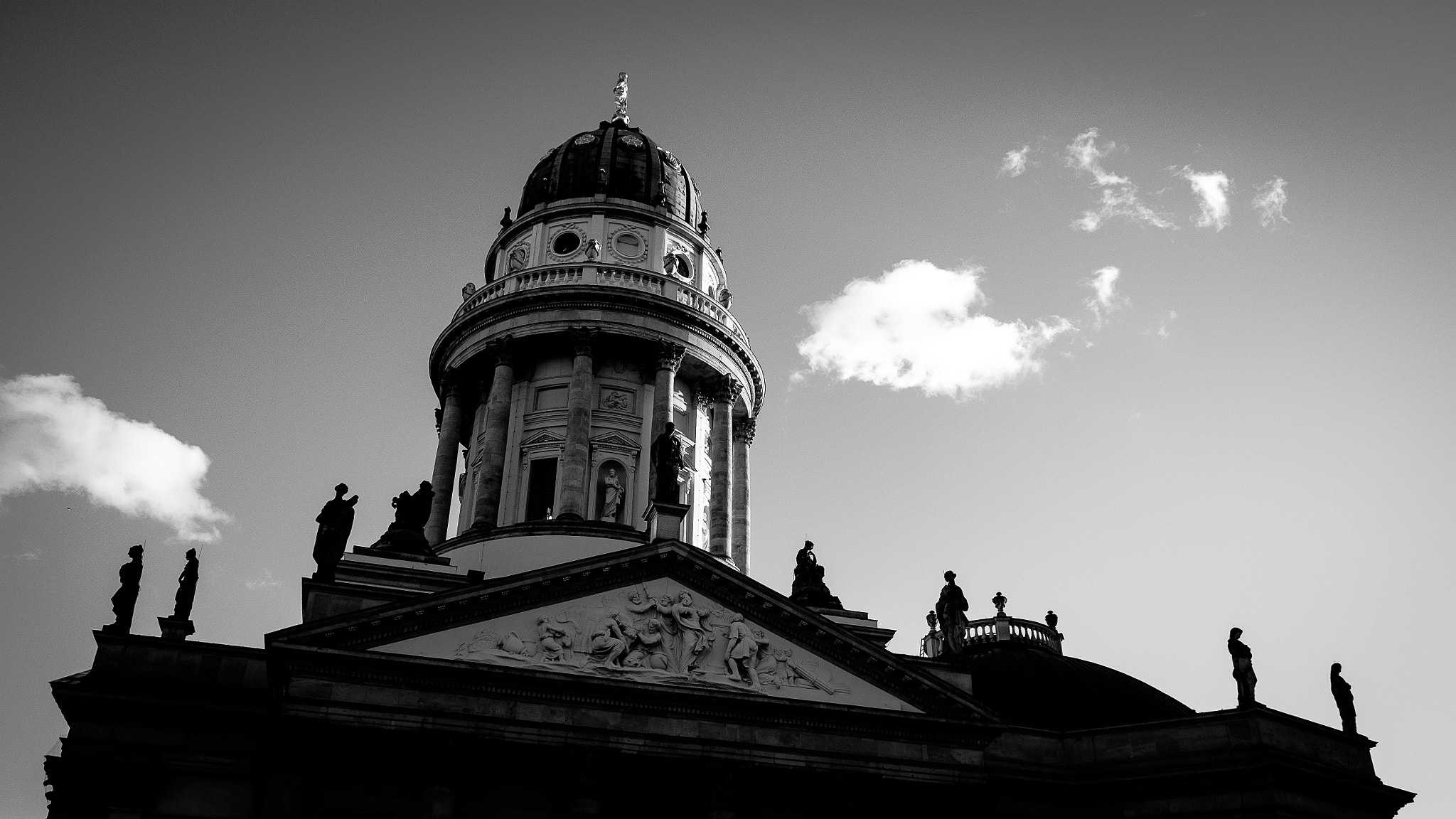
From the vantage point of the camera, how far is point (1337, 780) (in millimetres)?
32812

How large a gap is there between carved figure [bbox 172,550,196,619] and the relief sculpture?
25.4 ft

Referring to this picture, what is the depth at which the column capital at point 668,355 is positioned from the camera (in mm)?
43438

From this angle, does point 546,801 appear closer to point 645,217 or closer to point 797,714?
point 797,714


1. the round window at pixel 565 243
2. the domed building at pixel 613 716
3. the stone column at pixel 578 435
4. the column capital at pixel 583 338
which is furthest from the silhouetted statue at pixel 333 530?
the round window at pixel 565 243

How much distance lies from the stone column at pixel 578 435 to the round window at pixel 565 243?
5.25m

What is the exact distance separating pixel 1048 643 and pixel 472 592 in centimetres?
2278

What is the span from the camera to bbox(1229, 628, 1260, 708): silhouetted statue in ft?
110

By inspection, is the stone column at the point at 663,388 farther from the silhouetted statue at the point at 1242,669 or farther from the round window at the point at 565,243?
the silhouetted statue at the point at 1242,669

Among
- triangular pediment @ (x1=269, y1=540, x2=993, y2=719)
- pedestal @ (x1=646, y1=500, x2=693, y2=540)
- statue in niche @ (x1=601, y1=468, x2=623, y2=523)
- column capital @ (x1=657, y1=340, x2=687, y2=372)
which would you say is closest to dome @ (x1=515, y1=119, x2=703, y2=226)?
column capital @ (x1=657, y1=340, x2=687, y2=372)

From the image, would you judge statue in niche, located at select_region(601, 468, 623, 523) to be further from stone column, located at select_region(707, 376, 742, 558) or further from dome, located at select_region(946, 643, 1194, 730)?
dome, located at select_region(946, 643, 1194, 730)

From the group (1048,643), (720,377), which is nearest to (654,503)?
(720,377)

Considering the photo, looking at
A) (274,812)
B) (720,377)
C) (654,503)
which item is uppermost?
(720,377)

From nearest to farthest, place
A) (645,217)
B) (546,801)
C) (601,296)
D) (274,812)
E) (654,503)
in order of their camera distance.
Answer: (274,812), (546,801), (654,503), (601,296), (645,217)

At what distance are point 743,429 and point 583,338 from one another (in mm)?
7569
